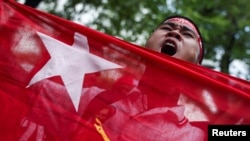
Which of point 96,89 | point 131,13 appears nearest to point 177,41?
point 96,89

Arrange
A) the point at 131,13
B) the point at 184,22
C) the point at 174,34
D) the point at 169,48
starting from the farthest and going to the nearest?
the point at 131,13, the point at 184,22, the point at 174,34, the point at 169,48

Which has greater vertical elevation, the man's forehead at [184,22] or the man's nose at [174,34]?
the man's forehead at [184,22]

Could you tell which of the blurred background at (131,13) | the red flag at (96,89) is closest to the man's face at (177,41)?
the red flag at (96,89)

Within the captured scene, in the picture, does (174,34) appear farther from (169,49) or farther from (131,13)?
(131,13)

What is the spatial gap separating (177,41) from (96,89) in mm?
909

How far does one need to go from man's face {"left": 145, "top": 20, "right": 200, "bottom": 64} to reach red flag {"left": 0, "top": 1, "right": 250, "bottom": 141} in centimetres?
61

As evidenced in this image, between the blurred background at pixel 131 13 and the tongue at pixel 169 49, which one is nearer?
the tongue at pixel 169 49

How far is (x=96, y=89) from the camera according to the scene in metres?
2.77

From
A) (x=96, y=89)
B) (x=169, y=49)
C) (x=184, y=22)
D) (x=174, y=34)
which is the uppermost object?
(x=184, y=22)

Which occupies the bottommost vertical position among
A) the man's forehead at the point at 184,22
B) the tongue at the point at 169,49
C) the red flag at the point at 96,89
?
the red flag at the point at 96,89

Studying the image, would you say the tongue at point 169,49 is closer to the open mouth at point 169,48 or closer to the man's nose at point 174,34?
the open mouth at point 169,48

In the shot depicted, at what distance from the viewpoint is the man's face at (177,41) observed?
3.41 meters

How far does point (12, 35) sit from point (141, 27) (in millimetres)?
4416

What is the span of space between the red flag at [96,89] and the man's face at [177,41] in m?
0.61
